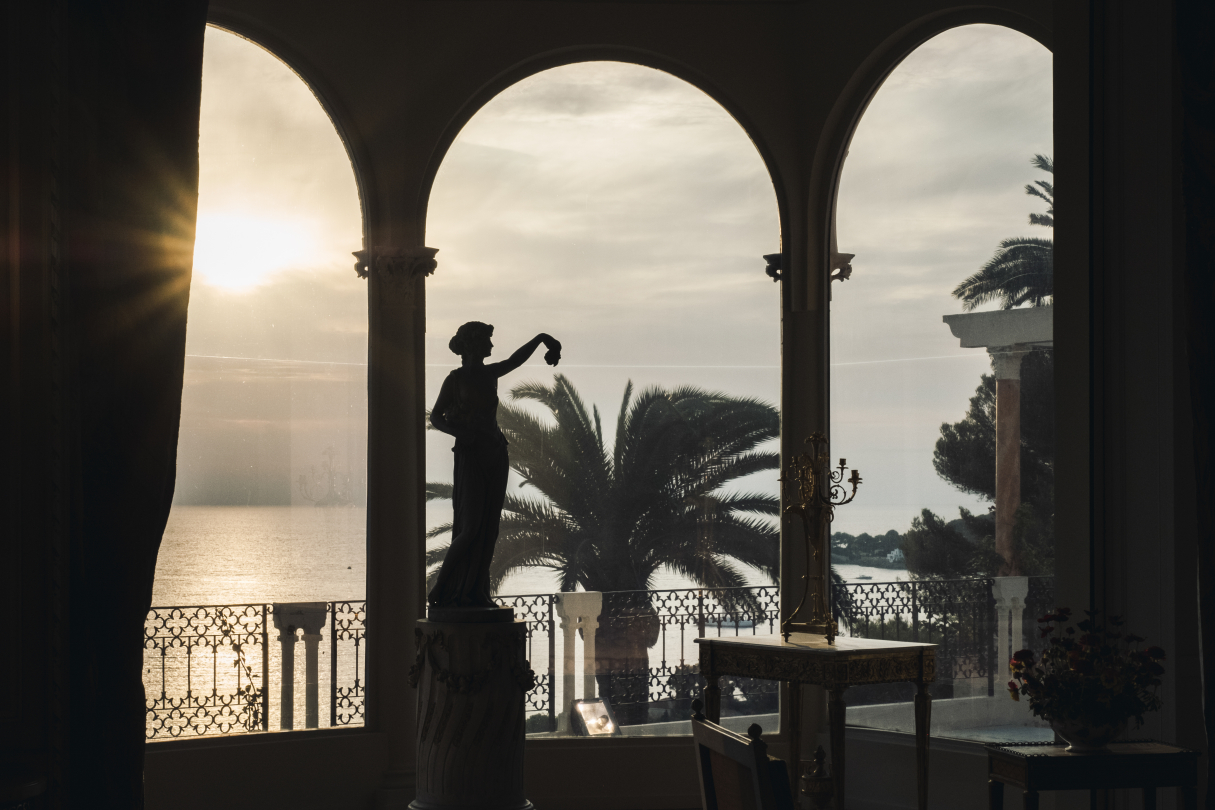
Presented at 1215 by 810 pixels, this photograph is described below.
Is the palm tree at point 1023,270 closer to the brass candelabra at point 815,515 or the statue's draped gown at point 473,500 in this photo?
the brass candelabra at point 815,515

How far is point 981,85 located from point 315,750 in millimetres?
4555

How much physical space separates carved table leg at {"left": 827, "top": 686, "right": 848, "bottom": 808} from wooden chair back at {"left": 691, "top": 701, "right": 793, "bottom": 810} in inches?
87.7

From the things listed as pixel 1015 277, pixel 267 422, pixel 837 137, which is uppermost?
pixel 837 137

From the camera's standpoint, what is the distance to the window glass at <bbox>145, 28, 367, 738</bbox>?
5809mm

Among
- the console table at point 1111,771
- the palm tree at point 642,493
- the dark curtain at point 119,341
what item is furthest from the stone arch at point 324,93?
the console table at point 1111,771

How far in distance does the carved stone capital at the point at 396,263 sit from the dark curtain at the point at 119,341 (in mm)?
2694

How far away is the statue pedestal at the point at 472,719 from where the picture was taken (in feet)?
16.1

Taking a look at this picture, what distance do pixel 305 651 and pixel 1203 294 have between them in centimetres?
436

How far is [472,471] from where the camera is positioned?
5.05 meters

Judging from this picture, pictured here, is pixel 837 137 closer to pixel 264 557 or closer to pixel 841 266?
pixel 841 266

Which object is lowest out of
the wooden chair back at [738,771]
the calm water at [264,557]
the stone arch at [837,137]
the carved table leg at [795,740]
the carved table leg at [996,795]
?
the carved table leg at [795,740]

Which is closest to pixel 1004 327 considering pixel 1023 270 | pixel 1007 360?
pixel 1007 360

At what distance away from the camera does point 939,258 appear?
5906 millimetres

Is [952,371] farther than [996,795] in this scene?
Yes
